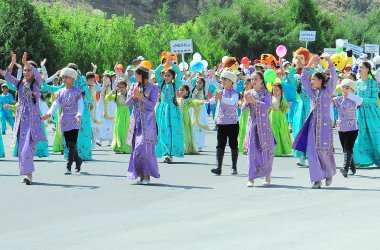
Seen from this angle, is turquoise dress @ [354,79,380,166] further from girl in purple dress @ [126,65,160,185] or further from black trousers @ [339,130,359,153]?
girl in purple dress @ [126,65,160,185]

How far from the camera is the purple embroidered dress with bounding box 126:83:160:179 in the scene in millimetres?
14977

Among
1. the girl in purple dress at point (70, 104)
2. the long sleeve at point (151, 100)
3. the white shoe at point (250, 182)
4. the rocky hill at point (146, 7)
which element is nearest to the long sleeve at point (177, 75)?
the girl in purple dress at point (70, 104)

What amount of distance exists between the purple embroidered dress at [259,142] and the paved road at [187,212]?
270 mm

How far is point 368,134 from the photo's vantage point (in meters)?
18.0

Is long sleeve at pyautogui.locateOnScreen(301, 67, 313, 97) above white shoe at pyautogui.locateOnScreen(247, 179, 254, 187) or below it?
above

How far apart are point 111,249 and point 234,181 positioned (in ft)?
20.6

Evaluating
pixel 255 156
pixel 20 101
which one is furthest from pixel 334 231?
pixel 20 101

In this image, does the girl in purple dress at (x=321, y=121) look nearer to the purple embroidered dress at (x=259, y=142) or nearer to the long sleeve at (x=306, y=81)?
the long sleeve at (x=306, y=81)

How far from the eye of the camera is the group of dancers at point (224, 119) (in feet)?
48.3

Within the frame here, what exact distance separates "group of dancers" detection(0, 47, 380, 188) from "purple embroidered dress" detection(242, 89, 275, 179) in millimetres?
14

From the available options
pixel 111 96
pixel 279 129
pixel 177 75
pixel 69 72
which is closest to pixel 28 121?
pixel 69 72

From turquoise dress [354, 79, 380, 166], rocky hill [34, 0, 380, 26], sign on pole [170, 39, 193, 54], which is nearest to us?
turquoise dress [354, 79, 380, 166]

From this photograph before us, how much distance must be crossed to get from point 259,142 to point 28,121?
138 inches

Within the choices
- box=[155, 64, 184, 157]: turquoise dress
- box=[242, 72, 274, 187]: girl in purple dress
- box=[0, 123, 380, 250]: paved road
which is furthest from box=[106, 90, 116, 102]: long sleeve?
box=[242, 72, 274, 187]: girl in purple dress
